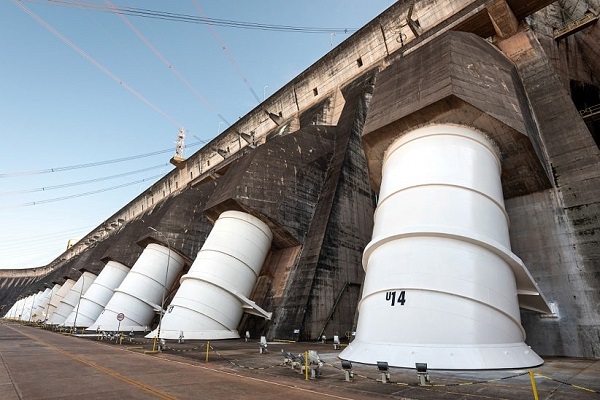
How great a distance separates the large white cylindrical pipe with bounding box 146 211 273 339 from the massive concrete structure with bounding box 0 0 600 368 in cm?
46

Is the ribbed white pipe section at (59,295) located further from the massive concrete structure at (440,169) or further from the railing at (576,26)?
the railing at (576,26)

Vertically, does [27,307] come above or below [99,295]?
below

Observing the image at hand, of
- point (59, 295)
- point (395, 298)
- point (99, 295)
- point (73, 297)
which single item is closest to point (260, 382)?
point (395, 298)

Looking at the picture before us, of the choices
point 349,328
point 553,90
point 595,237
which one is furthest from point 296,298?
point 553,90

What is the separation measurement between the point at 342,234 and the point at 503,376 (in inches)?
519

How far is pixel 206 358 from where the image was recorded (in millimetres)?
12195

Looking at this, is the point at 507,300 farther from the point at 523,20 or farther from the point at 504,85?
the point at 523,20

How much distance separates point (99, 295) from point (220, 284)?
23.3 m

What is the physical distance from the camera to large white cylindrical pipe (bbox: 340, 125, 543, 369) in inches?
352

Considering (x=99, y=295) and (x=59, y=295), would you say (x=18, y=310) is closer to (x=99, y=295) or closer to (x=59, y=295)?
(x=59, y=295)

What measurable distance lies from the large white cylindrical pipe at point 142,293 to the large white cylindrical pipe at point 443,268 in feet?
70.0

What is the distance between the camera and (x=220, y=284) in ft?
63.7

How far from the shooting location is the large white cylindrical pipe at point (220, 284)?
62.8 ft

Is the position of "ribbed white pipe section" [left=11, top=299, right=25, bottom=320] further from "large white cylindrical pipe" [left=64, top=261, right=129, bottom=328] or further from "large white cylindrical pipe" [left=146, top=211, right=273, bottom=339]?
"large white cylindrical pipe" [left=146, top=211, right=273, bottom=339]
